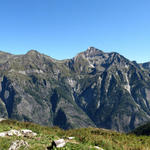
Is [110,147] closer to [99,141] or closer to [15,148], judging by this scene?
[99,141]

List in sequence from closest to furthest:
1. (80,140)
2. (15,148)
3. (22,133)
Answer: (15,148) → (80,140) → (22,133)

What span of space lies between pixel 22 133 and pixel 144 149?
20.0 metres

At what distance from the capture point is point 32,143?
27688 millimetres

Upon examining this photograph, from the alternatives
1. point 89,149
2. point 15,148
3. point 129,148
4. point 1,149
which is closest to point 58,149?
point 89,149

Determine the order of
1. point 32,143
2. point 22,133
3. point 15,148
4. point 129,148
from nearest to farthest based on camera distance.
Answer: point 15,148
point 32,143
point 129,148
point 22,133

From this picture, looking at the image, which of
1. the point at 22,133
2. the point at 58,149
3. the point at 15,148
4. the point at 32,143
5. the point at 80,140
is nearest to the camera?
the point at 58,149

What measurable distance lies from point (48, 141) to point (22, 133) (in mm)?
7061

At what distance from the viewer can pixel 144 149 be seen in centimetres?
2862

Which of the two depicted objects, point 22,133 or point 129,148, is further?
point 22,133

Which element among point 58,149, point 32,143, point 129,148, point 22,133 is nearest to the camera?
point 58,149

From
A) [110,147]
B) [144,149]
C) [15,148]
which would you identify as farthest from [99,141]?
[15,148]

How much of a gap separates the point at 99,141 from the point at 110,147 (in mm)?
2755

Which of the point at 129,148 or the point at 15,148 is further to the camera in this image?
the point at 129,148

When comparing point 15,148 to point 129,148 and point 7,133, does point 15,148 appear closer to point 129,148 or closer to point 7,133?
point 7,133
